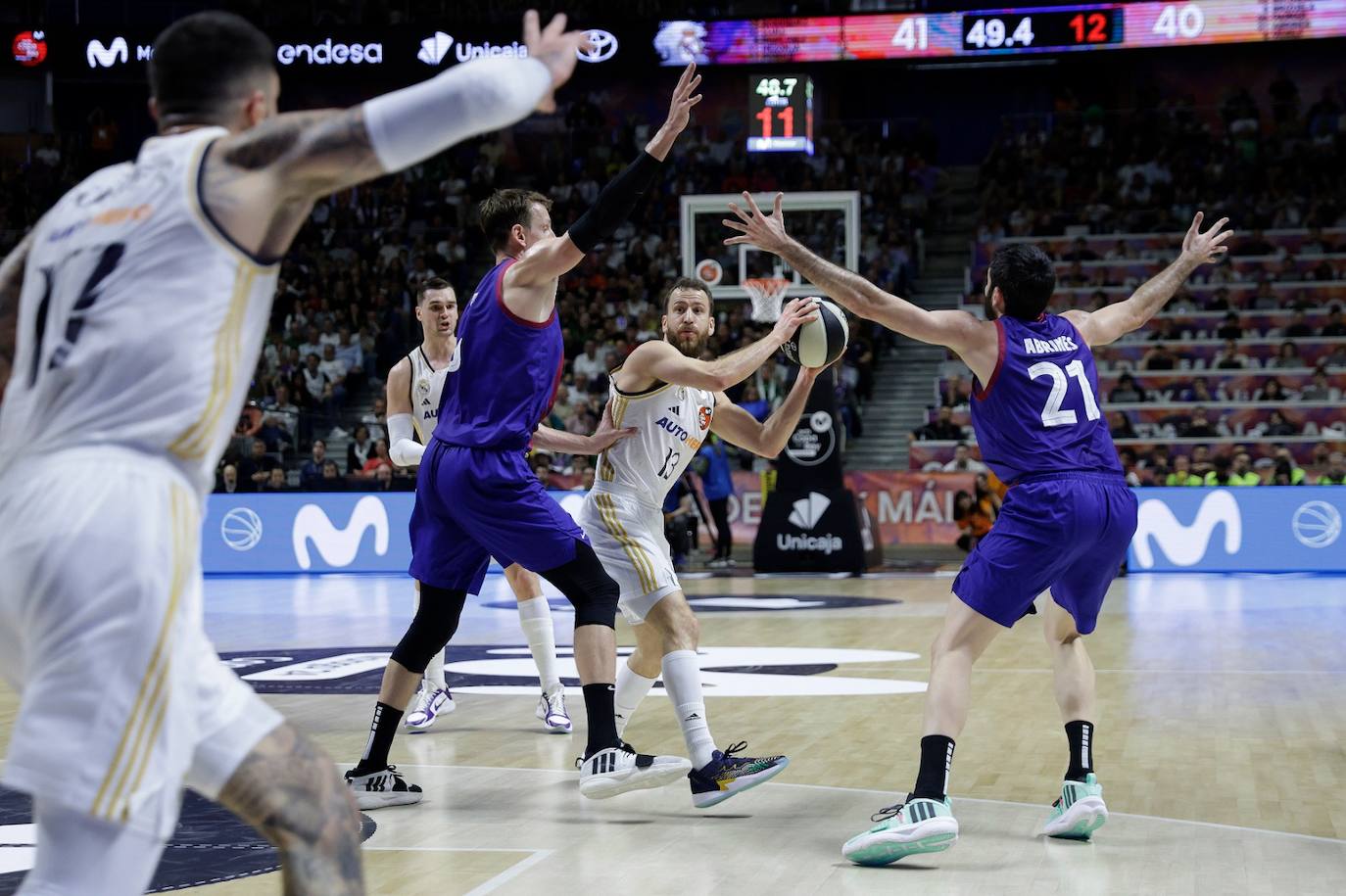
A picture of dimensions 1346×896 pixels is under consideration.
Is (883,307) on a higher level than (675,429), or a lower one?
higher

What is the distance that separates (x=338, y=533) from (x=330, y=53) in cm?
1090

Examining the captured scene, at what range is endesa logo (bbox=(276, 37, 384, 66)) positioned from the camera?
2497cm

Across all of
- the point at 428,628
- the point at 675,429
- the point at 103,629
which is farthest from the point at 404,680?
the point at 103,629

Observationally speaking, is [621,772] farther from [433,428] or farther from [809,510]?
[809,510]

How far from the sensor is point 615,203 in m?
4.98

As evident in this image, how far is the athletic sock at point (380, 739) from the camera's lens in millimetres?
5689

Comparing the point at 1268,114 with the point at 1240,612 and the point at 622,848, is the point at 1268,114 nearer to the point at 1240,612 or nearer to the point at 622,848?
the point at 1240,612

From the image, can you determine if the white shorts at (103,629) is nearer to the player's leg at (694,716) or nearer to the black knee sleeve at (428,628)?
the player's leg at (694,716)

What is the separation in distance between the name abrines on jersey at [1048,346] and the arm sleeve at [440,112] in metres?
2.86

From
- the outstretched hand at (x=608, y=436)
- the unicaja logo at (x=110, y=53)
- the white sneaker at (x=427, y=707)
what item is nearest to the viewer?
the outstretched hand at (x=608, y=436)

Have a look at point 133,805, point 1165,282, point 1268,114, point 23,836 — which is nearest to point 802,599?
point 1165,282

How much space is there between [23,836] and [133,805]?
3.11m

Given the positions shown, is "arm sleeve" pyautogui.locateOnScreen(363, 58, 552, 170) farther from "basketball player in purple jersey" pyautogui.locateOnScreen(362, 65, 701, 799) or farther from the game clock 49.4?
the game clock 49.4

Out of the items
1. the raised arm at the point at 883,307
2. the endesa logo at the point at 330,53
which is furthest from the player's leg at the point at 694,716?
the endesa logo at the point at 330,53
